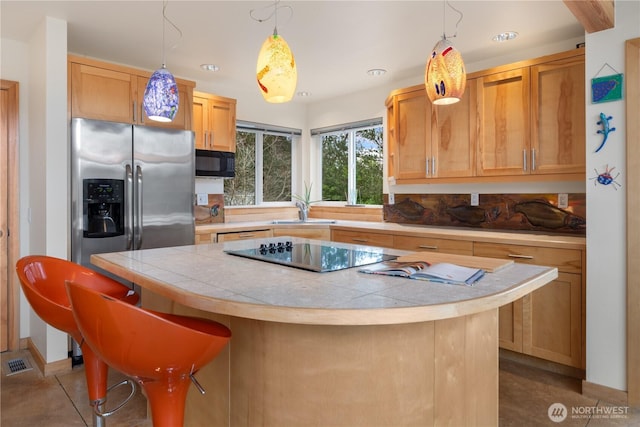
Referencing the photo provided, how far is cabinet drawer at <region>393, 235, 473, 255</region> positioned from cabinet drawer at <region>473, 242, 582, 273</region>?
Answer: 0.25ft

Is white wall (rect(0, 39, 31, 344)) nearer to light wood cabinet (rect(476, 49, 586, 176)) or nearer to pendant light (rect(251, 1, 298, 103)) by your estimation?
pendant light (rect(251, 1, 298, 103))

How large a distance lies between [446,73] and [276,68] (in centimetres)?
72

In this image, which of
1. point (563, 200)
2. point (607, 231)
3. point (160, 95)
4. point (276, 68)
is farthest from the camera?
point (563, 200)

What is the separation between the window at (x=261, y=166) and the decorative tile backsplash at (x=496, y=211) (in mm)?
1461

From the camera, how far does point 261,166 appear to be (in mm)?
4957

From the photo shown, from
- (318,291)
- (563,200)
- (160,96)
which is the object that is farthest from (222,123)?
(318,291)

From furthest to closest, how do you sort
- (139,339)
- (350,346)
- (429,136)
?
1. (429,136)
2. (350,346)
3. (139,339)

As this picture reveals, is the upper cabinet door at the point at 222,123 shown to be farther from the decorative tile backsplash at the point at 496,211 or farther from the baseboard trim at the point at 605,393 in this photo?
the baseboard trim at the point at 605,393

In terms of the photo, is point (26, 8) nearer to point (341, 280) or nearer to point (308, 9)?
point (308, 9)

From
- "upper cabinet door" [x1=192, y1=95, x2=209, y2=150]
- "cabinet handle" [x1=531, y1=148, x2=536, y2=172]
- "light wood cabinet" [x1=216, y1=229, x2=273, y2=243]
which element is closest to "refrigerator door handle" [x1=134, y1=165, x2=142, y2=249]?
"light wood cabinet" [x1=216, y1=229, x2=273, y2=243]

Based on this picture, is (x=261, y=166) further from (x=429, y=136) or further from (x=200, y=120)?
(x=429, y=136)

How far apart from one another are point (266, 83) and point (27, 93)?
8.43 feet

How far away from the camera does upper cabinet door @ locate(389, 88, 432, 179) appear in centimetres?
364

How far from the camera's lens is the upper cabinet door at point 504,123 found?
3.08 meters
